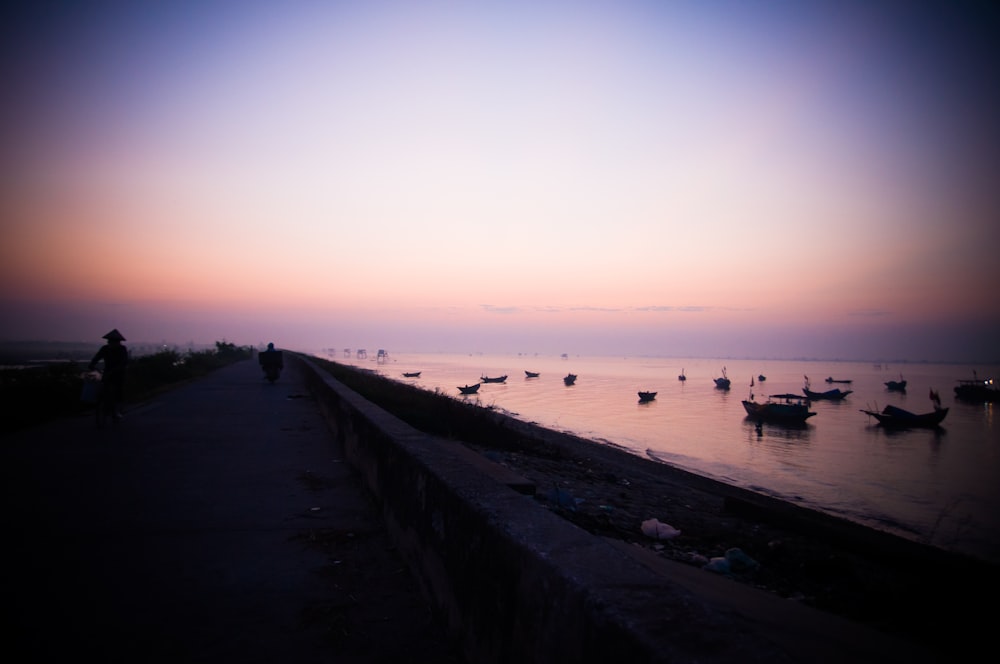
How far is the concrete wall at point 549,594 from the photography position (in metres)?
1.37

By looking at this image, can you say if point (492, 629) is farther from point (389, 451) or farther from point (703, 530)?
point (703, 530)

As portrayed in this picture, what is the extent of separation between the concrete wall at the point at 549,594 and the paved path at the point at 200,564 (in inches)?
13.2

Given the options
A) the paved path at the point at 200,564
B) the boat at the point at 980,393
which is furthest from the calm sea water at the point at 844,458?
the boat at the point at 980,393

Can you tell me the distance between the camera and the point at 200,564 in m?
3.37

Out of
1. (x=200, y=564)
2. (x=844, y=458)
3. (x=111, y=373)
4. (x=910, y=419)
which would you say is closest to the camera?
(x=200, y=564)

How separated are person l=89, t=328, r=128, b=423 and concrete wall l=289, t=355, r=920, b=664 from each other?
24.5 feet

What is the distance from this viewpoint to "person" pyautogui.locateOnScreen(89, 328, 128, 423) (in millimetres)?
8992

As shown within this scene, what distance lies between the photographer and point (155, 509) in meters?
4.47

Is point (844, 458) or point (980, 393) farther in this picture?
point (980, 393)

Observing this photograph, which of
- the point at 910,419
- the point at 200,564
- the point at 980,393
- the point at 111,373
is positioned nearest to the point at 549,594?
the point at 200,564

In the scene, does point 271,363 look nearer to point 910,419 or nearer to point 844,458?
point 844,458

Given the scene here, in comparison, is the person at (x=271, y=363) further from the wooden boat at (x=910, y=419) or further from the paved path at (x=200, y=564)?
the wooden boat at (x=910, y=419)

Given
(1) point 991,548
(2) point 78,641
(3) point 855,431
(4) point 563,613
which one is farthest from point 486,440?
(3) point 855,431

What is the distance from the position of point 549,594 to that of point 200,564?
2757mm
